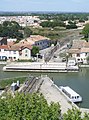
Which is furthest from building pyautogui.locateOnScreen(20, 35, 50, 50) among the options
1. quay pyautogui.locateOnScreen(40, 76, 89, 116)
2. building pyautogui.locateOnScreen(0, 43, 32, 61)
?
quay pyautogui.locateOnScreen(40, 76, 89, 116)

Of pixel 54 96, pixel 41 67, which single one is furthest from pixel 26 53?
pixel 54 96

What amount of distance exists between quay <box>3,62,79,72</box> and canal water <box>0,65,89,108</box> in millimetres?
367

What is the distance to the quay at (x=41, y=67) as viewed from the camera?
13.3m

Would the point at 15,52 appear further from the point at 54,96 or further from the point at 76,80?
the point at 54,96

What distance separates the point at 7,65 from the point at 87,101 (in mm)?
5528

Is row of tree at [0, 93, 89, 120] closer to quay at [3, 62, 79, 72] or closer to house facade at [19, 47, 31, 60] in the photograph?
quay at [3, 62, 79, 72]

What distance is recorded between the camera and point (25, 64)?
1385 centimetres

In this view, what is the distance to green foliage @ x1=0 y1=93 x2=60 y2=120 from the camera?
5.61 m

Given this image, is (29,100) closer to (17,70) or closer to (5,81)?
(5,81)

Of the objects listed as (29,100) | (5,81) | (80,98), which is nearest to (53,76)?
(5,81)

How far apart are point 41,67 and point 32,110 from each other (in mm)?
7738

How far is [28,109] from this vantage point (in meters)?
5.93

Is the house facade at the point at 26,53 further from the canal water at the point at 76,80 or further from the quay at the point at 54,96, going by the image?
the quay at the point at 54,96

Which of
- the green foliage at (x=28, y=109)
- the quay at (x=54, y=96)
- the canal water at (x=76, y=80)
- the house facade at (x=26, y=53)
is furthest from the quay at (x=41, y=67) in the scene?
the green foliage at (x=28, y=109)
